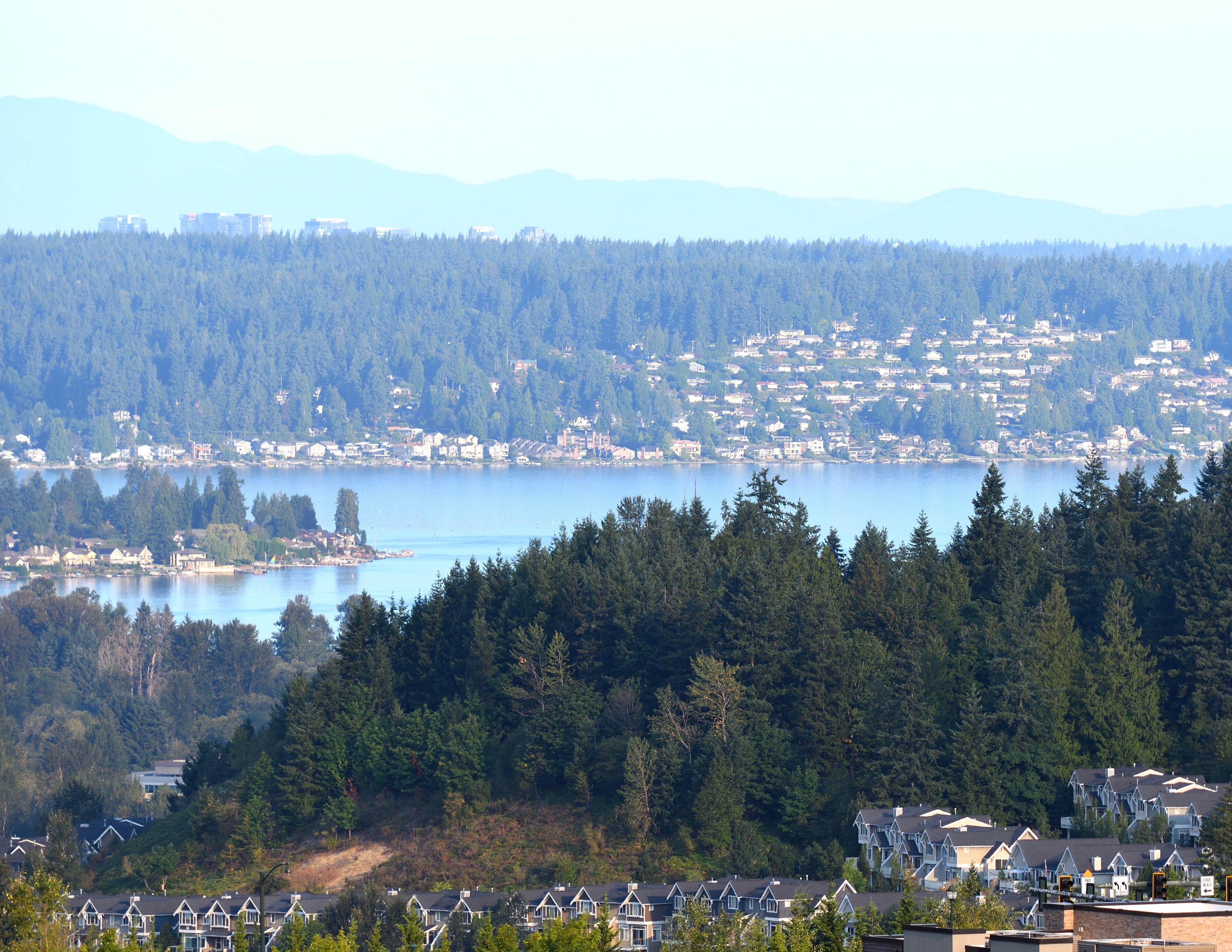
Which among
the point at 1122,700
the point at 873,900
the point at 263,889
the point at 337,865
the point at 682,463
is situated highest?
the point at 1122,700

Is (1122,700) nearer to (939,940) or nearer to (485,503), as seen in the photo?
(939,940)

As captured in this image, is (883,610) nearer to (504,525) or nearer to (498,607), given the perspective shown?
(498,607)

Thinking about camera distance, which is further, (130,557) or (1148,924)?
(130,557)

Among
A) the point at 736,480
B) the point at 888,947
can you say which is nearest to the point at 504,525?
the point at 736,480

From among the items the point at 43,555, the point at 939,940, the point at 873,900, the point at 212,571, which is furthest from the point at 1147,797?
the point at 43,555

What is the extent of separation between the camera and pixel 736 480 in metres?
162

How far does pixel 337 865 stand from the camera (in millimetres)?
40469

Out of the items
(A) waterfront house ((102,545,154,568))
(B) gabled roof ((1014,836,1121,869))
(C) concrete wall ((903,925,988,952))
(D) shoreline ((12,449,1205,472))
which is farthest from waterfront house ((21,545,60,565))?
(C) concrete wall ((903,925,988,952))

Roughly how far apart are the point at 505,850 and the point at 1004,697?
33.2 ft

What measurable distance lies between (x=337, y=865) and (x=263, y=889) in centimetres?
1288

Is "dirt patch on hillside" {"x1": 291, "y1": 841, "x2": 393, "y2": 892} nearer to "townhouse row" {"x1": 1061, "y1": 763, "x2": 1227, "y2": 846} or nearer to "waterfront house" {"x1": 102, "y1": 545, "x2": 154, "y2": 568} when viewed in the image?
"townhouse row" {"x1": 1061, "y1": 763, "x2": 1227, "y2": 846}

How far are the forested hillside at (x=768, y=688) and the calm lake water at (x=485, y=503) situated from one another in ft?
132

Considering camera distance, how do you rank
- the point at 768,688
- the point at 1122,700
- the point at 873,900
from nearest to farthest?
the point at 873,900 → the point at 1122,700 → the point at 768,688

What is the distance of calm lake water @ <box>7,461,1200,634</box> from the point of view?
108 metres
